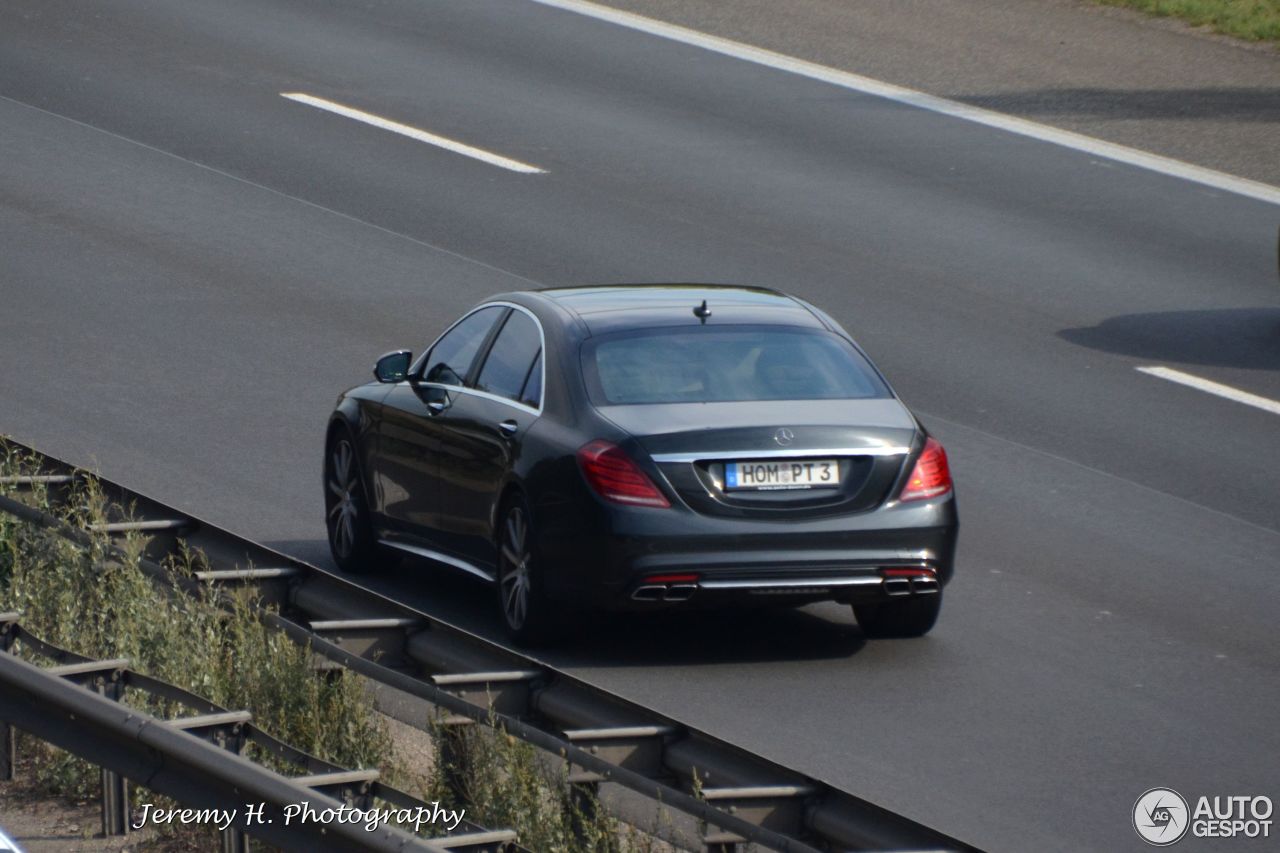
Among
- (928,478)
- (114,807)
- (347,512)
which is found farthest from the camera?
(347,512)

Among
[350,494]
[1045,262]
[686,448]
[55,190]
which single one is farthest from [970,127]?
[686,448]

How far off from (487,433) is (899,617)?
2.02 m

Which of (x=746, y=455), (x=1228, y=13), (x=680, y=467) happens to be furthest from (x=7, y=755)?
(x=1228, y=13)

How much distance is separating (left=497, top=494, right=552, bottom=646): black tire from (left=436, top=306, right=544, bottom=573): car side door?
0.40ft

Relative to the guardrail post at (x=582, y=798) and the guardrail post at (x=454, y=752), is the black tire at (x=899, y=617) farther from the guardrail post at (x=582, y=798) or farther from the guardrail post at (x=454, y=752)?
the guardrail post at (x=582, y=798)

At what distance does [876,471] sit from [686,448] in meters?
0.82

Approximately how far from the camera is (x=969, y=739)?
29.5 ft

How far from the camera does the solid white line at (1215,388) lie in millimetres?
15586

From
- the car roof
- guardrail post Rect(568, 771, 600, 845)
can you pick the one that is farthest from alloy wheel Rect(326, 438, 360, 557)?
guardrail post Rect(568, 771, 600, 845)

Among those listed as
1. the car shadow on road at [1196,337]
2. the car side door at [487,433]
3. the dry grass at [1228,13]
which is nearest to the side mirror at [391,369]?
the car side door at [487,433]

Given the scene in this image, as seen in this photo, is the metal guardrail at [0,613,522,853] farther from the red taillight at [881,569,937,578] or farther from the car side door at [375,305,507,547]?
the car side door at [375,305,507,547]

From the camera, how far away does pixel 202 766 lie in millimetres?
6012

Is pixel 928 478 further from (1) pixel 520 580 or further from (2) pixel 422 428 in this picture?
(2) pixel 422 428

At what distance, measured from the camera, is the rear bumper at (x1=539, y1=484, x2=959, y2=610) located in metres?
9.45
